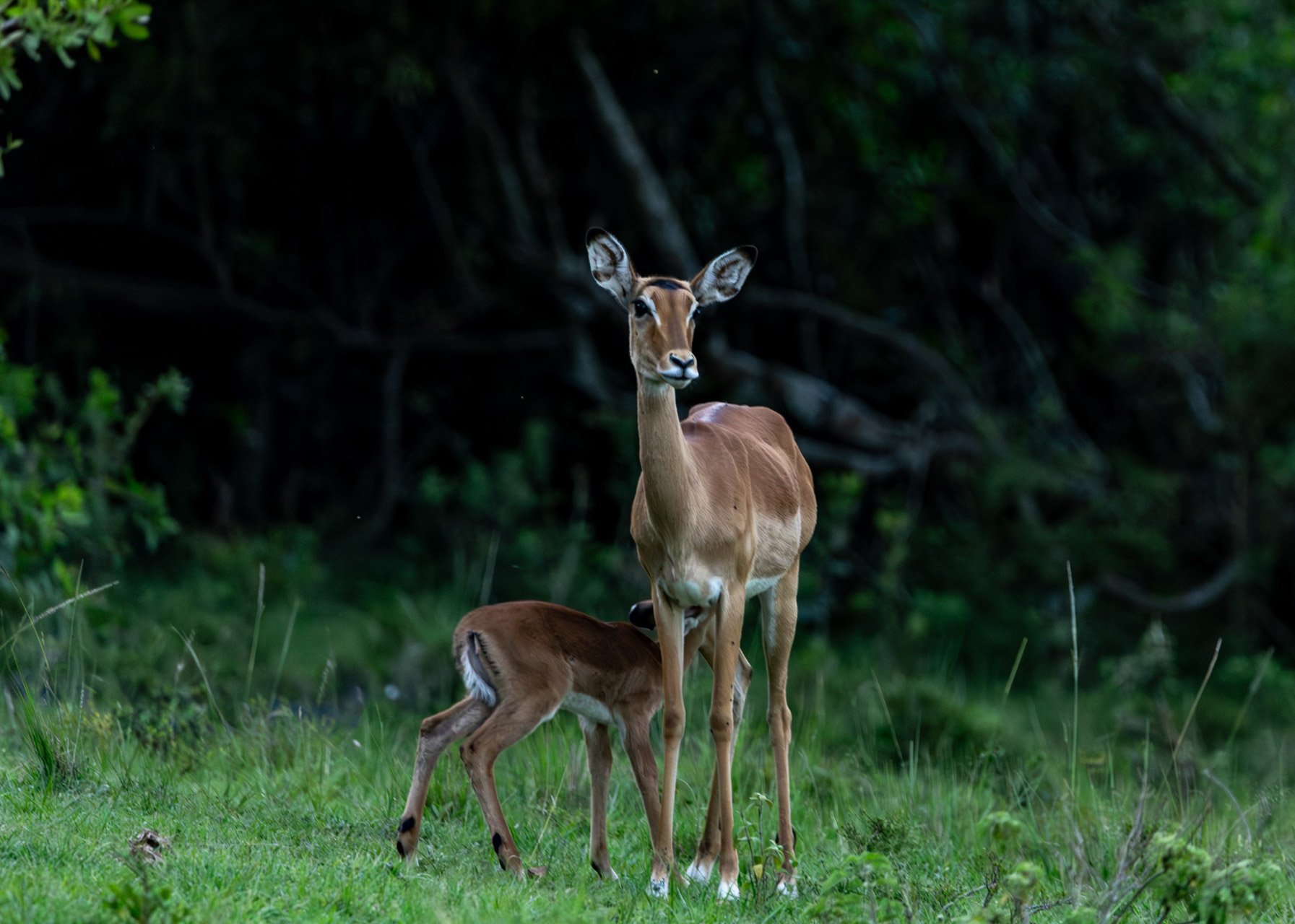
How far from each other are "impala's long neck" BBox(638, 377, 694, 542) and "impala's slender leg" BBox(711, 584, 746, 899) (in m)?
0.35

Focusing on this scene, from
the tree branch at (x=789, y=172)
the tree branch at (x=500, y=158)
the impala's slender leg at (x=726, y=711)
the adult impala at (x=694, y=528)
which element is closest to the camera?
the adult impala at (x=694, y=528)

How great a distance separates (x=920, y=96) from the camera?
13.9 meters

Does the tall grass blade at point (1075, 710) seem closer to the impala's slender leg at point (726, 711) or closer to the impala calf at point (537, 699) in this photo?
the impala's slender leg at point (726, 711)

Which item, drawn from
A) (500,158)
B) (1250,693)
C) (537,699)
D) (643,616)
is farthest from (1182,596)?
(537,699)

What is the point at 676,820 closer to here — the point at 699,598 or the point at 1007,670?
the point at 699,598

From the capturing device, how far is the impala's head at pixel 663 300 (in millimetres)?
5082

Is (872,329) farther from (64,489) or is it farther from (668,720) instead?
(668,720)

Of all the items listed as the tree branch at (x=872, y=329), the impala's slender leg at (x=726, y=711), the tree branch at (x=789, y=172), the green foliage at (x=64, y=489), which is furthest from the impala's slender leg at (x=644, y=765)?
the tree branch at (x=789, y=172)

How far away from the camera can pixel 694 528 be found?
5355 millimetres

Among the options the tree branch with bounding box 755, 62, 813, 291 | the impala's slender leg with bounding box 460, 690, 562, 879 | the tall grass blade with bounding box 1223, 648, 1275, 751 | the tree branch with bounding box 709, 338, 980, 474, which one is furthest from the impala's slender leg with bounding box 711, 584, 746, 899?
the tree branch with bounding box 755, 62, 813, 291

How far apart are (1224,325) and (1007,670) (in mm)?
3109

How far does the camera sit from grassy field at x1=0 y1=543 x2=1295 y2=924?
4551mm

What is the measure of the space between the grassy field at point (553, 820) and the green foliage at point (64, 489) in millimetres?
479

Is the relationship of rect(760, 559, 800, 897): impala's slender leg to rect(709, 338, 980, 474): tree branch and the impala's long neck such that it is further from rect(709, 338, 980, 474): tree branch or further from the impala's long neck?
rect(709, 338, 980, 474): tree branch
